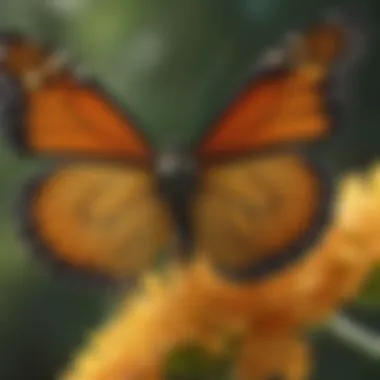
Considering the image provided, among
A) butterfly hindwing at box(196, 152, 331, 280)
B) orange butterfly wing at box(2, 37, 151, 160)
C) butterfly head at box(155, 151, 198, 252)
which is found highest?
orange butterfly wing at box(2, 37, 151, 160)

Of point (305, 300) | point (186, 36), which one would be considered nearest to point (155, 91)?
point (186, 36)

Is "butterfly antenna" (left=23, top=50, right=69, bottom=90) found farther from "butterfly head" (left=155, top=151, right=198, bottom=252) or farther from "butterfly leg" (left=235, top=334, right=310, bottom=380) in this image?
"butterfly leg" (left=235, top=334, right=310, bottom=380)

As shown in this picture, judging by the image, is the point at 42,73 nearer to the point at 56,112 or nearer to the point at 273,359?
the point at 56,112

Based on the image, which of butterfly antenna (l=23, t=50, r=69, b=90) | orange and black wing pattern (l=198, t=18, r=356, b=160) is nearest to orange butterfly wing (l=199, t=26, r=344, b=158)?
orange and black wing pattern (l=198, t=18, r=356, b=160)

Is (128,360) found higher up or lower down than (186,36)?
lower down

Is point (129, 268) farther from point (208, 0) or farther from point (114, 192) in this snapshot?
point (208, 0)

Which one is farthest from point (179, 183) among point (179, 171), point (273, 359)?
point (273, 359)

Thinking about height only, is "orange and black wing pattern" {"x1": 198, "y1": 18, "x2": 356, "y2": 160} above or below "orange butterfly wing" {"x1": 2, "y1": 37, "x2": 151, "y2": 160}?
below
